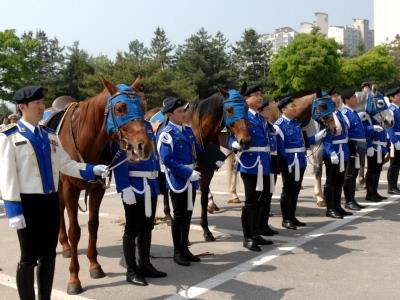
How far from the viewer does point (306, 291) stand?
4754mm

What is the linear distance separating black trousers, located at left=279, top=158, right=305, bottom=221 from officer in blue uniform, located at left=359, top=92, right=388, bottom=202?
273 centimetres

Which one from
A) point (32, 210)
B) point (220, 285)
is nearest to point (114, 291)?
point (220, 285)

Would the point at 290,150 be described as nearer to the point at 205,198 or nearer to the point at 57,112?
the point at 205,198

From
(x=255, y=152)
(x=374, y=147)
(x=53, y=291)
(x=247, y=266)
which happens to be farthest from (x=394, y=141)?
(x=53, y=291)

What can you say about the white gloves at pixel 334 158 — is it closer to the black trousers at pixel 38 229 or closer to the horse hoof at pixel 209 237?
the horse hoof at pixel 209 237

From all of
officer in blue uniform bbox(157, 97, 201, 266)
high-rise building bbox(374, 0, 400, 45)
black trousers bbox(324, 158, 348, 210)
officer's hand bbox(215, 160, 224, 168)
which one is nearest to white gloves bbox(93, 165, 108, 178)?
officer in blue uniform bbox(157, 97, 201, 266)

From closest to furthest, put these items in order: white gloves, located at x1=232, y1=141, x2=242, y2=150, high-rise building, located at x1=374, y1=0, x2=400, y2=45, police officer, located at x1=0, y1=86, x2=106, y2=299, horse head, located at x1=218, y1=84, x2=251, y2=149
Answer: police officer, located at x1=0, y1=86, x2=106, y2=299 < horse head, located at x1=218, y1=84, x2=251, y2=149 < white gloves, located at x1=232, y1=141, x2=242, y2=150 < high-rise building, located at x1=374, y1=0, x2=400, y2=45

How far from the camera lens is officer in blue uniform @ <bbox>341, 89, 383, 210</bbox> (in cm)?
873

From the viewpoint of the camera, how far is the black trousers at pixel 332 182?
811cm

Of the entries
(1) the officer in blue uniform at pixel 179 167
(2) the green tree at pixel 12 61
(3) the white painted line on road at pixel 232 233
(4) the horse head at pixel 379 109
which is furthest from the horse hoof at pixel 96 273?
(2) the green tree at pixel 12 61

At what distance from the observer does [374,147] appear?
9.52 meters

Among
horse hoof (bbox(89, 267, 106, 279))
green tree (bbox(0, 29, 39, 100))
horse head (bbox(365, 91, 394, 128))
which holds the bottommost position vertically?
horse hoof (bbox(89, 267, 106, 279))

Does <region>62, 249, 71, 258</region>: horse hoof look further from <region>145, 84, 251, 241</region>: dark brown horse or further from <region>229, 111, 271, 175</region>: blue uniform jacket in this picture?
<region>229, 111, 271, 175</region>: blue uniform jacket

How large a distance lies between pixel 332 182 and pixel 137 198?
168 inches
